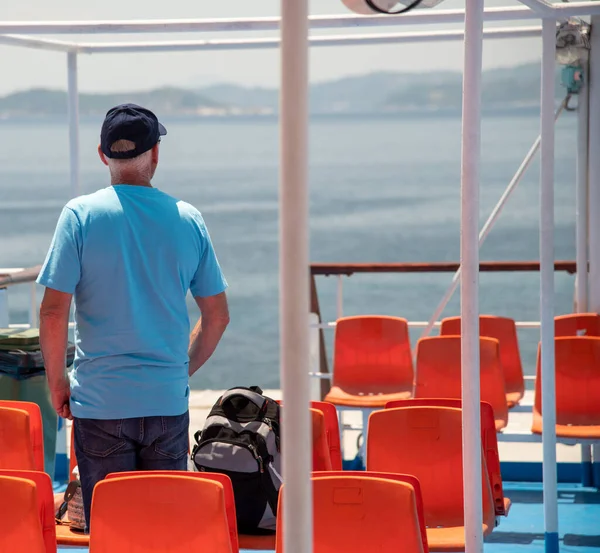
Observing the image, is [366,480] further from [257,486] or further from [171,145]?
[171,145]

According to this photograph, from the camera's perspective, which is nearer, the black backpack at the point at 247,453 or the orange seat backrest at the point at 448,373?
the black backpack at the point at 247,453

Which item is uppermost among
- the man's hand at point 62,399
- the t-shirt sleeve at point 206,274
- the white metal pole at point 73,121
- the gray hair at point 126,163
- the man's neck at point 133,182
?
the white metal pole at point 73,121

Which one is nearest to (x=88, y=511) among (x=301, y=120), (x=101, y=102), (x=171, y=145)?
(x=301, y=120)

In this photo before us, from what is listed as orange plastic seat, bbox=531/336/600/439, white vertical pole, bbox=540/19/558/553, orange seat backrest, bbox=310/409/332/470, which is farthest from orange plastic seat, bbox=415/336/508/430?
orange seat backrest, bbox=310/409/332/470

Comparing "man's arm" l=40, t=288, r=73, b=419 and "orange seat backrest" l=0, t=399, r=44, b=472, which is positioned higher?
"man's arm" l=40, t=288, r=73, b=419

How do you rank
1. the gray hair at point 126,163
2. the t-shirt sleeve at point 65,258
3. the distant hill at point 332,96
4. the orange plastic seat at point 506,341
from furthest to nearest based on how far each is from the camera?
the distant hill at point 332,96
the orange plastic seat at point 506,341
the gray hair at point 126,163
the t-shirt sleeve at point 65,258

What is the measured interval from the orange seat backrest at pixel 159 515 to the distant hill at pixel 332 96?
59.7 m

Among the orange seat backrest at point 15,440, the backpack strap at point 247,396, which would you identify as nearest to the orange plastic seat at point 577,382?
the backpack strap at point 247,396

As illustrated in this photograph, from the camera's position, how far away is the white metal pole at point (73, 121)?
543 centimetres

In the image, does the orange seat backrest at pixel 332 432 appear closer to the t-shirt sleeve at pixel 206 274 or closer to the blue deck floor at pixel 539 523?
the t-shirt sleeve at pixel 206 274

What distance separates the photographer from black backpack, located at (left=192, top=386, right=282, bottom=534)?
3406mm

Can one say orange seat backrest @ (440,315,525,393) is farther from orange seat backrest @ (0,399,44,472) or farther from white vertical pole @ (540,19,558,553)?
orange seat backrest @ (0,399,44,472)

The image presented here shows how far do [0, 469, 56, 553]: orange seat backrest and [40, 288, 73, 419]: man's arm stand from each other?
9.2 inches

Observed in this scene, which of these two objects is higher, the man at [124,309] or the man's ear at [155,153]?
the man's ear at [155,153]
